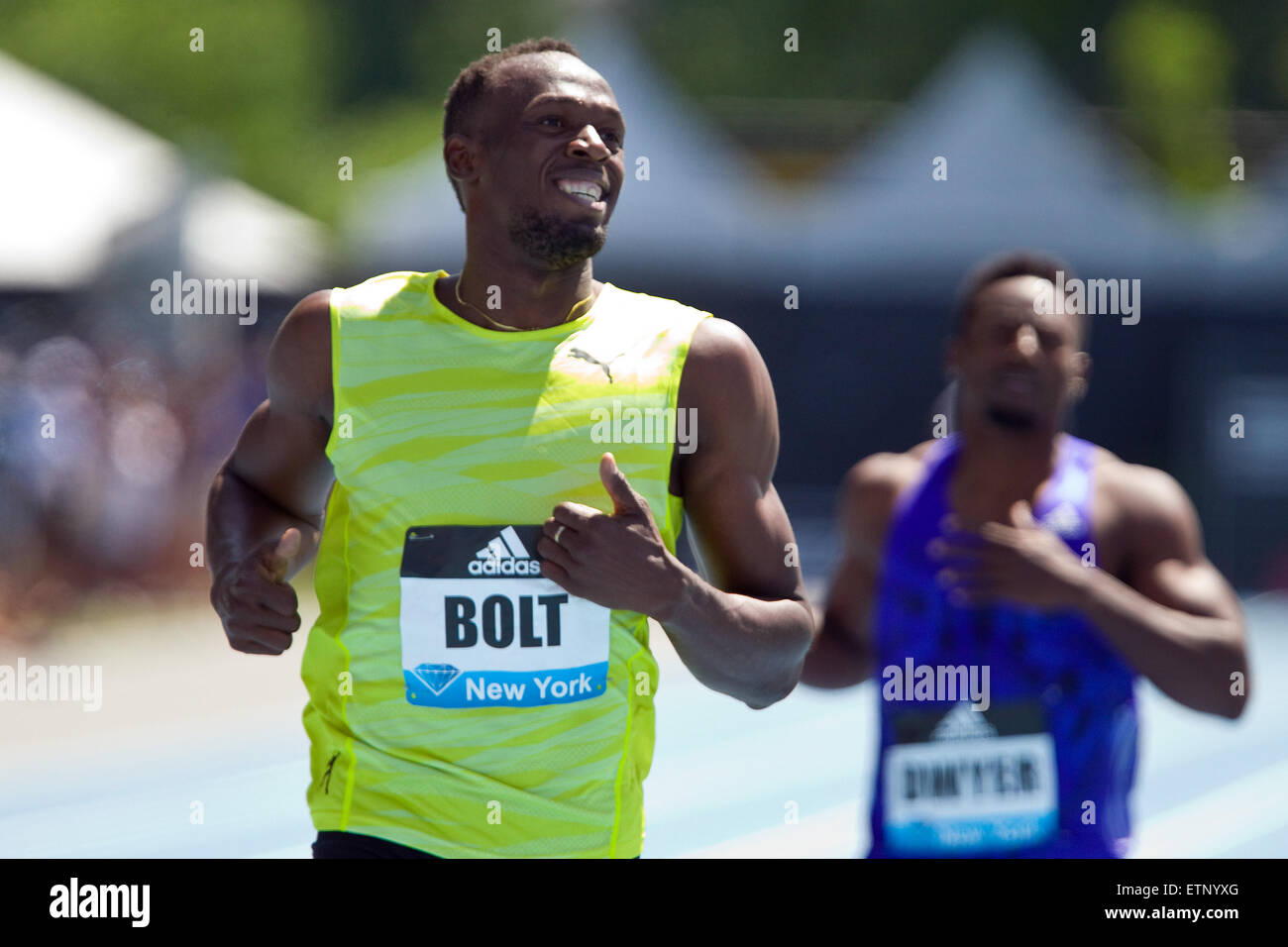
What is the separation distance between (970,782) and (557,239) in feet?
4.83

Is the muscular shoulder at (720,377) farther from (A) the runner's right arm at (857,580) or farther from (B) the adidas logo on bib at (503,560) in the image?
(A) the runner's right arm at (857,580)

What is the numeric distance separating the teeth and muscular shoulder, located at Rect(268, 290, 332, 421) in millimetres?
420

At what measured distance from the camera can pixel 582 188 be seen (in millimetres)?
2371

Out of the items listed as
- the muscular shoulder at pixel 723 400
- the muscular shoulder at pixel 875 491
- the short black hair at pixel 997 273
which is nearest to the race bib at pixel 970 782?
the muscular shoulder at pixel 875 491

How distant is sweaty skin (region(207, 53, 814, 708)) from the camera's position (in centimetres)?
232

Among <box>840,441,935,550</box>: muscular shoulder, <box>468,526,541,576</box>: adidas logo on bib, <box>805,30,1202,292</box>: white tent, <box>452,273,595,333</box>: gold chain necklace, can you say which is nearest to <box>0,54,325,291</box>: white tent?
<box>805,30,1202,292</box>: white tent

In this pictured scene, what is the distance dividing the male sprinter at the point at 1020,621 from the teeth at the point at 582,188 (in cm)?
118

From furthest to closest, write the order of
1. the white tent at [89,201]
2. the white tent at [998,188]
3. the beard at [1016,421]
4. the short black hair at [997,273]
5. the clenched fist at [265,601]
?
the white tent at [998,188] < the white tent at [89,201] < the short black hair at [997,273] < the beard at [1016,421] < the clenched fist at [265,601]

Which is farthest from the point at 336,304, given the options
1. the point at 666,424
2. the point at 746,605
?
the point at 746,605

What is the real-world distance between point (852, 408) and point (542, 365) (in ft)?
37.2

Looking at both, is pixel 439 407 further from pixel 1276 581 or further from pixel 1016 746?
pixel 1276 581

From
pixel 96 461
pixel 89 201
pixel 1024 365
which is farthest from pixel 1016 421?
pixel 89 201

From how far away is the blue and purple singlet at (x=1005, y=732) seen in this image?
3035 millimetres
